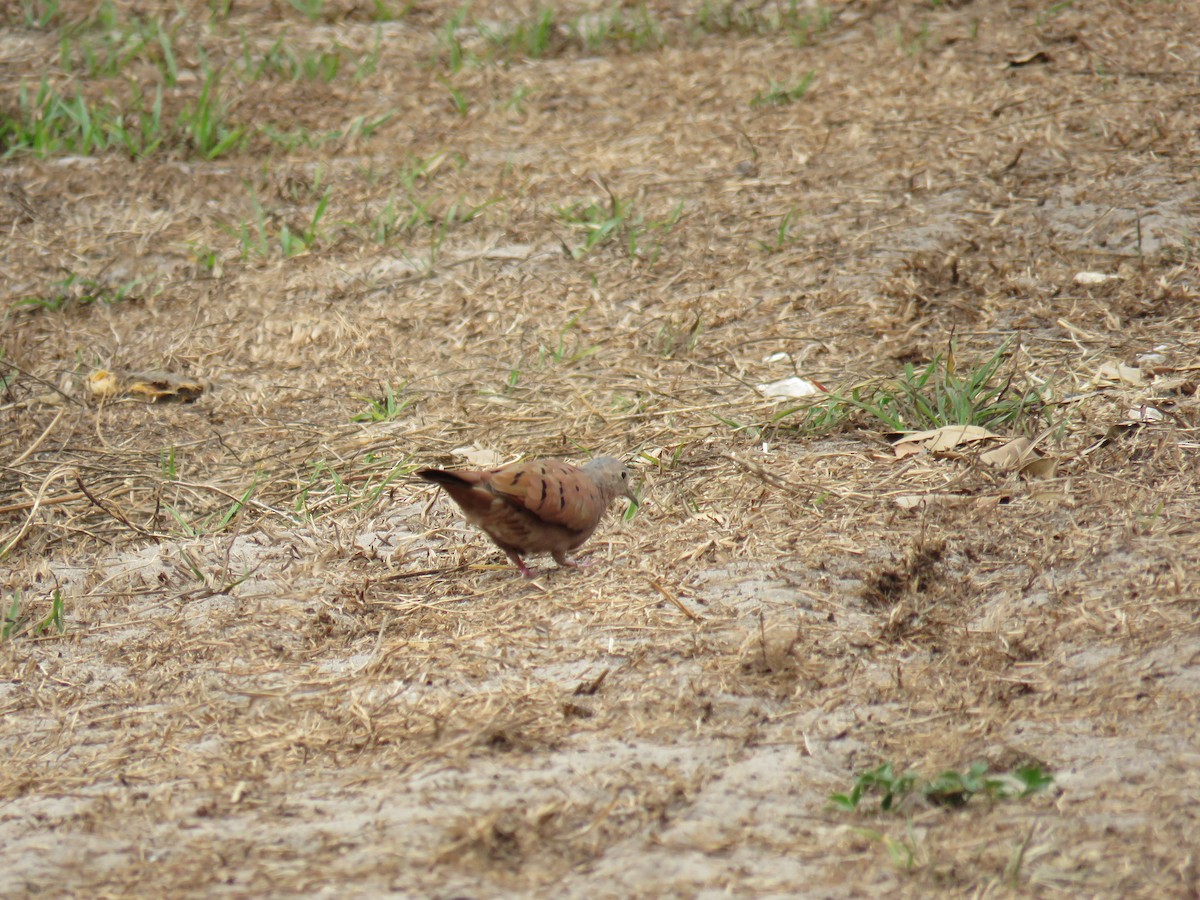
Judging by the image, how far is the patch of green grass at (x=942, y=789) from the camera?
2555 millimetres

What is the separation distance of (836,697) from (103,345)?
12.6 ft

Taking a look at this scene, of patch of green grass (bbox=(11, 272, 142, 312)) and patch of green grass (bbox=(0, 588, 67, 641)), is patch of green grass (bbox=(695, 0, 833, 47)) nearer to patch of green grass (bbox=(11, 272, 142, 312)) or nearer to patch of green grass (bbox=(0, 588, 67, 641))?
patch of green grass (bbox=(11, 272, 142, 312))

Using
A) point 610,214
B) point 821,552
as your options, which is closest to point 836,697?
point 821,552

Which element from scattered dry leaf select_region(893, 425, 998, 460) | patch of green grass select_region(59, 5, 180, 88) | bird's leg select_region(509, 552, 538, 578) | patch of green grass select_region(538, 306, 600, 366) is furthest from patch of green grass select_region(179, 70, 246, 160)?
scattered dry leaf select_region(893, 425, 998, 460)

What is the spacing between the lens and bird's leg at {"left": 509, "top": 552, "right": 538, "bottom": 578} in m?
3.83

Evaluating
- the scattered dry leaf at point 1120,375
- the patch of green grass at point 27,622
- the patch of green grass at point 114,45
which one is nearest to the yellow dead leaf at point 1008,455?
the scattered dry leaf at point 1120,375

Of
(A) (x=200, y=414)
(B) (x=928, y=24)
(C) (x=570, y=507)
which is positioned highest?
(B) (x=928, y=24)

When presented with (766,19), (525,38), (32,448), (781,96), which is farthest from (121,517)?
(766,19)

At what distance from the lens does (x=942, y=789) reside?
8.43 feet

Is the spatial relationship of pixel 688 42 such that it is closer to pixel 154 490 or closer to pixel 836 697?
pixel 154 490

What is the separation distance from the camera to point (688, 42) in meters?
7.90

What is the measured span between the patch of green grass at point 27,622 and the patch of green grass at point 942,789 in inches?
91.4

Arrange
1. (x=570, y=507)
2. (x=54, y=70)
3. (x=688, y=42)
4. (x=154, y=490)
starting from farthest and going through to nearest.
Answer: (x=688, y=42), (x=54, y=70), (x=154, y=490), (x=570, y=507)

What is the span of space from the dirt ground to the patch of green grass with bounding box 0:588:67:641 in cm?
1
